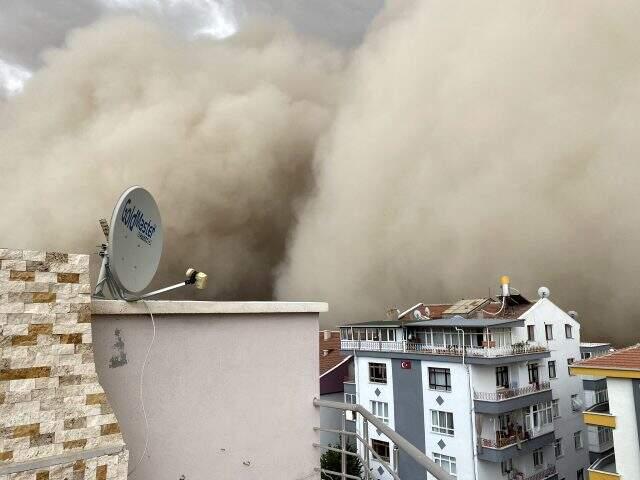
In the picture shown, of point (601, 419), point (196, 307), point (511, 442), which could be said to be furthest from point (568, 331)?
point (196, 307)

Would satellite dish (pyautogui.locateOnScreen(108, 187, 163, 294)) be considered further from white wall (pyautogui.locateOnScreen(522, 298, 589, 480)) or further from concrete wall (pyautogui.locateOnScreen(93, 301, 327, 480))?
white wall (pyautogui.locateOnScreen(522, 298, 589, 480))

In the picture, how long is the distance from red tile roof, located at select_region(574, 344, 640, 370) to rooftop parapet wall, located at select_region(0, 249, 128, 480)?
26.1 ft

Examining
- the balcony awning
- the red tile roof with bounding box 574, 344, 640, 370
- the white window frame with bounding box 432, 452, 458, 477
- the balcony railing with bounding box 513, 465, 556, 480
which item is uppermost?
the balcony awning

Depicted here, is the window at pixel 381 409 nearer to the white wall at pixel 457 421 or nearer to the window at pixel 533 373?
the white wall at pixel 457 421

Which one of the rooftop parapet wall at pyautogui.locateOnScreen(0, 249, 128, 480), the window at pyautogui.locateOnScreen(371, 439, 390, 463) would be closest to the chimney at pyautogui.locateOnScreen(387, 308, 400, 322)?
the window at pyautogui.locateOnScreen(371, 439, 390, 463)

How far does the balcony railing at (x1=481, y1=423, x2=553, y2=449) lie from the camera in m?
10.6

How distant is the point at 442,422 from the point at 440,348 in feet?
5.85

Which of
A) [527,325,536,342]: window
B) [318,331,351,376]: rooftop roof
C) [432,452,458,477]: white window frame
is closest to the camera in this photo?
[432,452,458,477]: white window frame

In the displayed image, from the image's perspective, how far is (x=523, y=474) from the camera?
443 inches

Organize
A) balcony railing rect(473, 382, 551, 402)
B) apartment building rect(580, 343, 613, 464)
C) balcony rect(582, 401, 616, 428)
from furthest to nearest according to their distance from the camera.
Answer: apartment building rect(580, 343, 613, 464), balcony railing rect(473, 382, 551, 402), balcony rect(582, 401, 616, 428)

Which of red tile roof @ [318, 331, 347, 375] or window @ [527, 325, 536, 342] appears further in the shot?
red tile roof @ [318, 331, 347, 375]

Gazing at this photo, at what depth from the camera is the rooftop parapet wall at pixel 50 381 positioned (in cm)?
127

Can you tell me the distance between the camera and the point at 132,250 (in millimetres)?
1833

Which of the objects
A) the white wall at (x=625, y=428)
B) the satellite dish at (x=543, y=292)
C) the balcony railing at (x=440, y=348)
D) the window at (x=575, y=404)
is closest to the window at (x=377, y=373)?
the balcony railing at (x=440, y=348)
